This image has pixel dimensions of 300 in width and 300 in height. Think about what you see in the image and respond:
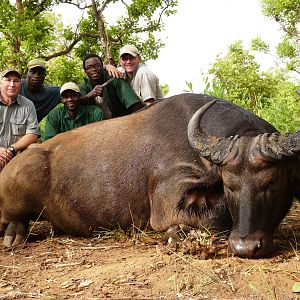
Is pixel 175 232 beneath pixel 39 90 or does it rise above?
beneath

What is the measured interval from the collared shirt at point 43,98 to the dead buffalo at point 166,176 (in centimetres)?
269

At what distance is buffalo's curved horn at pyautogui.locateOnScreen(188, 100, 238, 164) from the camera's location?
4812 mm

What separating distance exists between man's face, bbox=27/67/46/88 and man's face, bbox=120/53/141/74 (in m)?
1.63

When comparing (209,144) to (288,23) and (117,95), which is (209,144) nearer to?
(117,95)

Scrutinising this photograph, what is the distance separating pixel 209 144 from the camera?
4.95 meters

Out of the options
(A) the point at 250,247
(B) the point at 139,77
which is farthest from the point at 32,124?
(A) the point at 250,247

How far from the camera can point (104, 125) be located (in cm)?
668

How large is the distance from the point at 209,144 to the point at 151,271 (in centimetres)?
139

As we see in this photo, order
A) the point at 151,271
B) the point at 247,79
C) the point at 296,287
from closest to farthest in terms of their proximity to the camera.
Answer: the point at 296,287, the point at 151,271, the point at 247,79

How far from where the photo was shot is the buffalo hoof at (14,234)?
6.17m

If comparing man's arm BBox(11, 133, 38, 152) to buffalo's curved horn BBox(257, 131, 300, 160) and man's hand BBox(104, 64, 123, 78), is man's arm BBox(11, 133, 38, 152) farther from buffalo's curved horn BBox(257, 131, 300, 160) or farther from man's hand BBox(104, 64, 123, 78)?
buffalo's curved horn BBox(257, 131, 300, 160)

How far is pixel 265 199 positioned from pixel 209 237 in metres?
0.70

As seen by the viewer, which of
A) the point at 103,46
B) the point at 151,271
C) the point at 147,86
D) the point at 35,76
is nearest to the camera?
the point at 151,271

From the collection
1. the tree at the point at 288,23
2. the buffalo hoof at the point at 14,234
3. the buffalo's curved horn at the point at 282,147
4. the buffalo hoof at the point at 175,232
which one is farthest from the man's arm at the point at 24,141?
the tree at the point at 288,23
